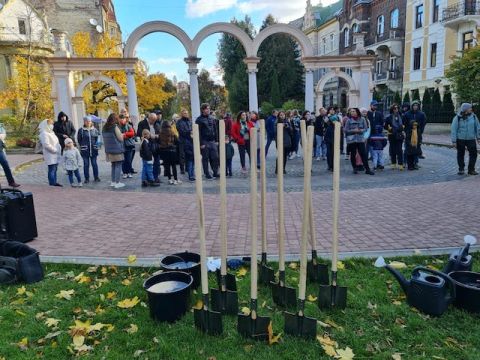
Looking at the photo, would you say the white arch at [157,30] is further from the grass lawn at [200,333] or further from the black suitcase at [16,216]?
the grass lawn at [200,333]

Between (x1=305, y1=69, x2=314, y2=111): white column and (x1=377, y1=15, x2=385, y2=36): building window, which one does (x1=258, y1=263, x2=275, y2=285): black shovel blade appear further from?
(x1=377, y1=15, x2=385, y2=36): building window

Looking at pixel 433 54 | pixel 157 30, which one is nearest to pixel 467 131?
pixel 157 30

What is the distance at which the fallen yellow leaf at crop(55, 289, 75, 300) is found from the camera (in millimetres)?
4046

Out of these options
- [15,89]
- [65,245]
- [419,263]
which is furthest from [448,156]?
[15,89]

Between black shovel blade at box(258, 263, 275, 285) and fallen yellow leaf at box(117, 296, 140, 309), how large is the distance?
1317 millimetres

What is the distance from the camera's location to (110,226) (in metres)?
6.61

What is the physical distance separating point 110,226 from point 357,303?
14.5 ft

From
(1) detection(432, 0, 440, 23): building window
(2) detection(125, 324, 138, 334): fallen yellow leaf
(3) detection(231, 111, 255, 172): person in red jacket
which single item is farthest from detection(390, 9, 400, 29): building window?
(2) detection(125, 324, 138, 334): fallen yellow leaf

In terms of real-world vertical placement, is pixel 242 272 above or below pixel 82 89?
below

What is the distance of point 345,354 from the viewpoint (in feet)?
10.00

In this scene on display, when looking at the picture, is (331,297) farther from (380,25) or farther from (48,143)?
(380,25)

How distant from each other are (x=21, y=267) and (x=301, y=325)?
320cm

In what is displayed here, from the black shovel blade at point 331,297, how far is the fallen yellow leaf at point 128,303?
1.83m

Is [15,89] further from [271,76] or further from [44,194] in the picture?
[271,76]
